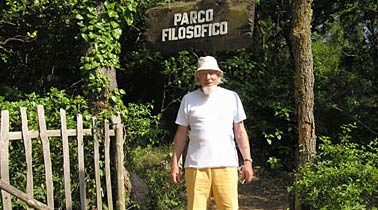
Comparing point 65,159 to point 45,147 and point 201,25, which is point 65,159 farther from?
point 201,25

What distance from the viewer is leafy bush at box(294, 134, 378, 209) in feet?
15.2

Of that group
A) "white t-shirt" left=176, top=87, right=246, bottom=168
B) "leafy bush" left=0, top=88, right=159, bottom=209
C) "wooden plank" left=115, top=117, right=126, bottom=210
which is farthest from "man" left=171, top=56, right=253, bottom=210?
"leafy bush" left=0, top=88, right=159, bottom=209

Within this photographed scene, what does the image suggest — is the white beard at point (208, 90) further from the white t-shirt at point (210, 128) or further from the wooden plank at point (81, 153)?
the wooden plank at point (81, 153)

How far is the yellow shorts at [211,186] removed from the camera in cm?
398

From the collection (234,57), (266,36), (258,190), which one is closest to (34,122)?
(234,57)

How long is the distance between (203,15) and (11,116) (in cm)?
228

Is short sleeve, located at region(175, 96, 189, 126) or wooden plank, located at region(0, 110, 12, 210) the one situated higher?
short sleeve, located at region(175, 96, 189, 126)

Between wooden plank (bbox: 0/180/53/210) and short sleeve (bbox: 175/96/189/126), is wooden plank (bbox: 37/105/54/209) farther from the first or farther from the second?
short sleeve (bbox: 175/96/189/126)

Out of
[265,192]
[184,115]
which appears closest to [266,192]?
[265,192]

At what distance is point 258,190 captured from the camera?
8.20 m

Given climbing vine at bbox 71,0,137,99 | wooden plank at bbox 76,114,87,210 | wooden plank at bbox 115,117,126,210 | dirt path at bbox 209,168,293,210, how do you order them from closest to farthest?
wooden plank at bbox 76,114,87,210, wooden plank at bbox 115,117,126,210, climbing vine at bbox 71,0,137,99, dirt path at bbox 209,168,293,210

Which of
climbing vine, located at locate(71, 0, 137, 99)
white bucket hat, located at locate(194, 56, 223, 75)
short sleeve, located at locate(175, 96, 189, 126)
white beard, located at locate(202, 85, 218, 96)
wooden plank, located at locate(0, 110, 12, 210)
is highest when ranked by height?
climbing vine, located at locate(71, 0, 137, 99)

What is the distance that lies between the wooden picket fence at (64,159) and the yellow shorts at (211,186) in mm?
1364

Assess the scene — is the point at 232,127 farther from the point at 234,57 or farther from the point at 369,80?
the point at 369,80
